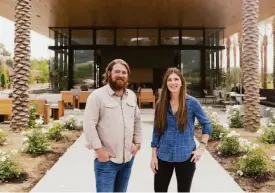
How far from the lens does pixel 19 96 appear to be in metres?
9.59

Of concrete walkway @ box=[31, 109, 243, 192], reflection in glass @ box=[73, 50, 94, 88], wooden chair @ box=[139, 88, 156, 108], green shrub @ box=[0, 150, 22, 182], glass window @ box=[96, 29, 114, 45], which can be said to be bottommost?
concrete walkway @ box=[31, 109, 243, 192]

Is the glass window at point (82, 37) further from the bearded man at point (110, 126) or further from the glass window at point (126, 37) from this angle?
the bearded man at point (110, 126)

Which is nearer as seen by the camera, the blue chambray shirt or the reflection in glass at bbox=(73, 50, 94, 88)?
the blue chambray shirt

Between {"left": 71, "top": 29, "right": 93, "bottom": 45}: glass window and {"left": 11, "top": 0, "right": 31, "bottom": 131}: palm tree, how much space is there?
1113 centimetres

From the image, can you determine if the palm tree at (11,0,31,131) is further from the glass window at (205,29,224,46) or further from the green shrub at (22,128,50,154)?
the glass window at (205,29,224,46)

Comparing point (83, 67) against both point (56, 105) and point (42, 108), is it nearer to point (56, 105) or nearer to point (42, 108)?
point (56, 105)

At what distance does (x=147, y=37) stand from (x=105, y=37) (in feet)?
7.86

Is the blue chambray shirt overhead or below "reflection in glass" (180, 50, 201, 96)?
below

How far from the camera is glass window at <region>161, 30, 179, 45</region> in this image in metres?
21.1

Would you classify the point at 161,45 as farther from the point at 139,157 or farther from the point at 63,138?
the point at 139,157

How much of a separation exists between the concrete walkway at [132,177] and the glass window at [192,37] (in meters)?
15.0

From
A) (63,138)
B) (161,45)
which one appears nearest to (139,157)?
(63,138)

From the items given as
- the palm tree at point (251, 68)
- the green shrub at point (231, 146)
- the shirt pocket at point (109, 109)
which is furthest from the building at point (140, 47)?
the shirt pocket at point (109, 109)

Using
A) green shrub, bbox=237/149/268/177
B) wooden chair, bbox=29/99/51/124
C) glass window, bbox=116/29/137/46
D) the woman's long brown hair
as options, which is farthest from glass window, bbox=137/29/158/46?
the woman's long brown hair
